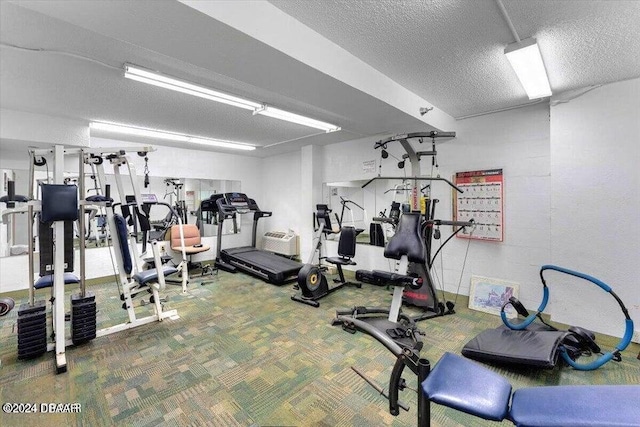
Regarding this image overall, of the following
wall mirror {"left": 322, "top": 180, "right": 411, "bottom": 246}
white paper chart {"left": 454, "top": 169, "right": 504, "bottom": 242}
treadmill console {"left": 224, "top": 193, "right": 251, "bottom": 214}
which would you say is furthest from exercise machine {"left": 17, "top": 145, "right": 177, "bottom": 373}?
white paper chart {"left": 454, "top": 169, "right": 504, "bottom": 242}

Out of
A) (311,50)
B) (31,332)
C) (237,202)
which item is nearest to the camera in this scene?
(311,50)

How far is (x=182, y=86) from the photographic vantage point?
9.00 ft

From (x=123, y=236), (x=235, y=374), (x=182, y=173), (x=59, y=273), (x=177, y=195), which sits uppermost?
(x=182, y=173)

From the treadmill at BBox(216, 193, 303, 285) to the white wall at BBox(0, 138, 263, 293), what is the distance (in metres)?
0.46

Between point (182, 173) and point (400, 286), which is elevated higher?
point (182, 173)

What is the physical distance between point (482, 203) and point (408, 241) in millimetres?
1538

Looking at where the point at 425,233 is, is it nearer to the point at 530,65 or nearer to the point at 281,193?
the point at 530,65

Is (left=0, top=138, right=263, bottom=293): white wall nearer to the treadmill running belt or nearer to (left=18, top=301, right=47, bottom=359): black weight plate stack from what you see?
the treadmill running belt

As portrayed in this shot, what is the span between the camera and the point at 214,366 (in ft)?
8.13

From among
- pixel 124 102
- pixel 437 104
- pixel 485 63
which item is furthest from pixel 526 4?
pixel 124 102

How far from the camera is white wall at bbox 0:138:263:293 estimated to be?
421 centimetres

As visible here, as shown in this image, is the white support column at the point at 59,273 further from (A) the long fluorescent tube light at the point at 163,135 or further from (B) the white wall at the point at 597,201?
(B) the white wall at the point at 597,201

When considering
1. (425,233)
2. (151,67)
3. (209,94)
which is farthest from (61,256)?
(425,233)

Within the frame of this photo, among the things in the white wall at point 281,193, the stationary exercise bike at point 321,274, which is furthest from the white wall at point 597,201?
the white wall at point 281,193
